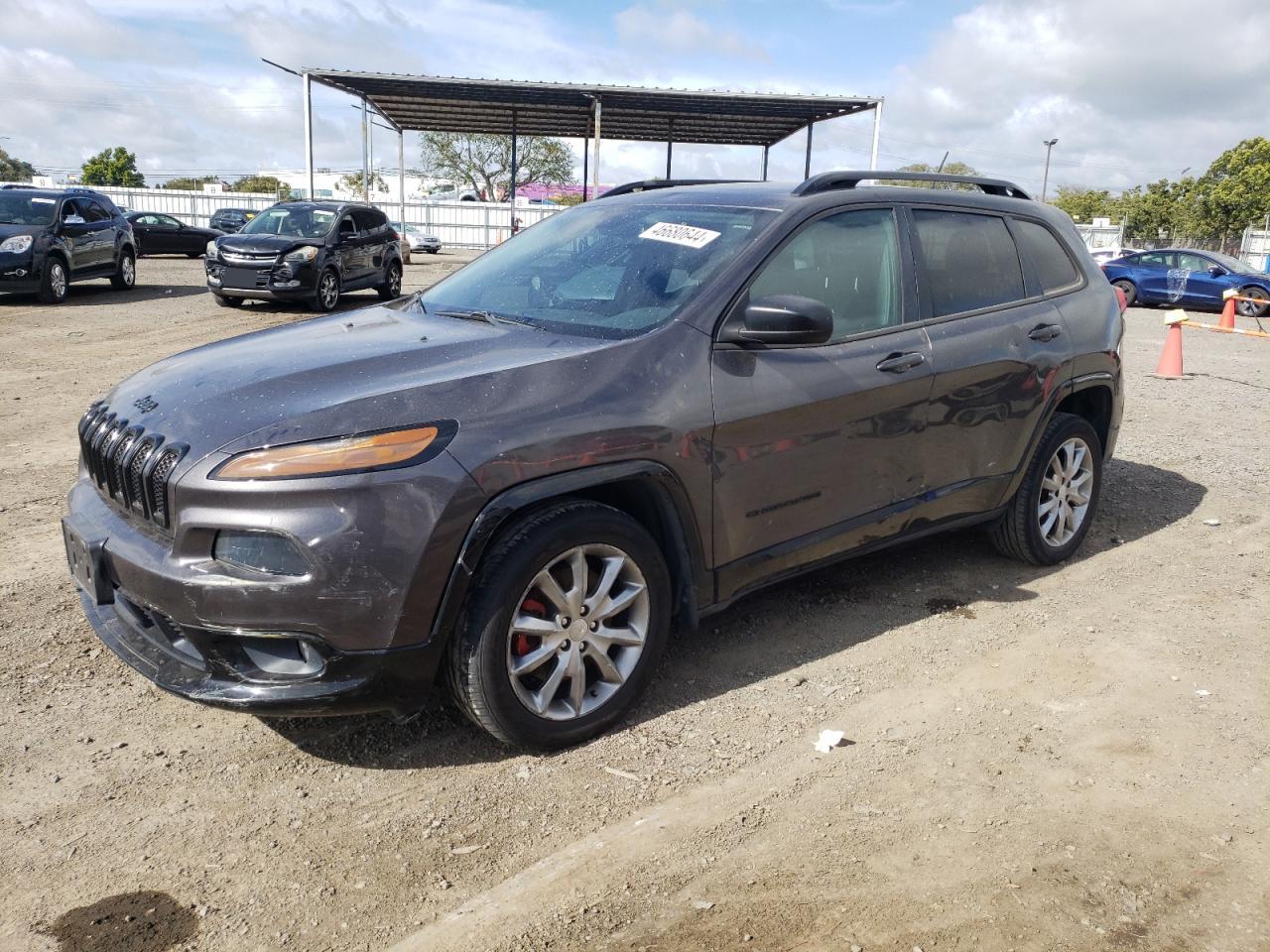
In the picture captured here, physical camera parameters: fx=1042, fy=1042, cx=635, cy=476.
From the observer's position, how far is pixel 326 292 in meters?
15.4

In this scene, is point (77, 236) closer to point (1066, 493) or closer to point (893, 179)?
point (893, 179)

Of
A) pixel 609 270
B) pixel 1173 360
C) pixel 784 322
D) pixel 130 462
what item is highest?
pixel 609 270

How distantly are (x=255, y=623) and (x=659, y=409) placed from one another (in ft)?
4.48

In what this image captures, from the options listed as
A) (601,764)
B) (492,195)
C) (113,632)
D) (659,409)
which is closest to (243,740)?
(113,632)

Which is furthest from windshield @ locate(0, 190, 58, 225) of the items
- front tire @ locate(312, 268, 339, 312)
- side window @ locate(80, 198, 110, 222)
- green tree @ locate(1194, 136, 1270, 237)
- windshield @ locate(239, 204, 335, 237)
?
green tree @ locate(1194, 136, 1270, 237)

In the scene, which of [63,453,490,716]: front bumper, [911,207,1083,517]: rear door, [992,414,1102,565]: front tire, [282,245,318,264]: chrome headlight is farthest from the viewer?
[282,245,318,264]: chrome headlight

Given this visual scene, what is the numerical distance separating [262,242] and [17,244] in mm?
3456

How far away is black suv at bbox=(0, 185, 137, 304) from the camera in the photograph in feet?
49.0

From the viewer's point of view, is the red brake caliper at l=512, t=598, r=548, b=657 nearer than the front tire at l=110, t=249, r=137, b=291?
Yes

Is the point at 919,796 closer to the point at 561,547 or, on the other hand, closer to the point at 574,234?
the point at 561,547

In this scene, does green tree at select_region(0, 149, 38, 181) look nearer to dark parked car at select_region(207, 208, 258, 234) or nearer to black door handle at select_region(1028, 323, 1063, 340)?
dark parked car at select_region(207, 208, 258, 234)

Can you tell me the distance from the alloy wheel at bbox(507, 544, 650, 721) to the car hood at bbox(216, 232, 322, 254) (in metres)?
13.0

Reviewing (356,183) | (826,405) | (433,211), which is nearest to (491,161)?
(356,183)

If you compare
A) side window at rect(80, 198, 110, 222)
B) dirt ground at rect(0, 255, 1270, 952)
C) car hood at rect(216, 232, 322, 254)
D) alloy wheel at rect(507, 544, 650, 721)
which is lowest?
dirt ground at rect(0, 255, 1270, 952)
